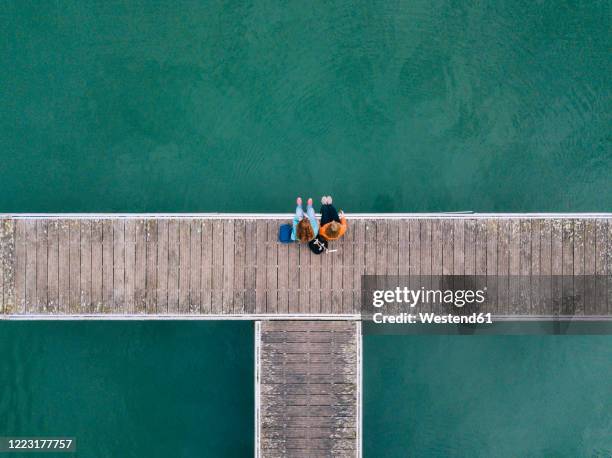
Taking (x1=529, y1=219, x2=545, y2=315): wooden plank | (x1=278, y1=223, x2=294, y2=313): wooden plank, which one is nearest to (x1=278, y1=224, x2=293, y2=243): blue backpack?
(x1=278, y1=223, x2=294, y2=313): wooden plank

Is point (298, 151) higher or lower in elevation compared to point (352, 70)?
lower

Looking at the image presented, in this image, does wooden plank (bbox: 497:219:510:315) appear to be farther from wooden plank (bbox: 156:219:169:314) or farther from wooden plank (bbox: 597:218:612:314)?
wooden plank (bbox: 156:219:169:314)

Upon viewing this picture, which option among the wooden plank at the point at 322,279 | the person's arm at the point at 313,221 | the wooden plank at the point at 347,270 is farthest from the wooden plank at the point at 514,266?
the person's arm at the point at 313,221

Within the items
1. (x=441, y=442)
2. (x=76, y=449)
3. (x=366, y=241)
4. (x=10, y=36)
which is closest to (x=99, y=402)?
(x=76, y=449)

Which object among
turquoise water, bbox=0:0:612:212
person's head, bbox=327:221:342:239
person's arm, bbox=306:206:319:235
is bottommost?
person's head, bbox=327:221:342:239

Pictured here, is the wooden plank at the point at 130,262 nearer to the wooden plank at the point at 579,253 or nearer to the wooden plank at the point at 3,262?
the wooden plank at the point at 3,262

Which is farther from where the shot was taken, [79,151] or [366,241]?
[79,151]

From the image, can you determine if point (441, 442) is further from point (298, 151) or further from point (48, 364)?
point (48, 364)
